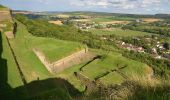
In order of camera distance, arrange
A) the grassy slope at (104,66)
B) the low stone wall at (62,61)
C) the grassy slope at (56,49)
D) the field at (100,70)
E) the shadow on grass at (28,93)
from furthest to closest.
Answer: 1. the grassy slope at (56,49)
2. the grassy slope at (104,66)
3. the low stone wall at (62,61)
4. the field at (100,70)
5. the shadow on grass at (28,93)

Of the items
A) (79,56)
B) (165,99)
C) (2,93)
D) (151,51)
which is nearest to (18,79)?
(2,93)

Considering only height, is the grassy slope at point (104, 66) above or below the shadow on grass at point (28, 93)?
below

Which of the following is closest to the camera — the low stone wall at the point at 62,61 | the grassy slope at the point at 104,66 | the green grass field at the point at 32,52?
the green grass field at the point at 32,52

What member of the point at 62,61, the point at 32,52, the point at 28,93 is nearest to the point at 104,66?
the point at 62,61

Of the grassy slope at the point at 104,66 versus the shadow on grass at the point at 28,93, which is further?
the grassy slope at the point at 104,66

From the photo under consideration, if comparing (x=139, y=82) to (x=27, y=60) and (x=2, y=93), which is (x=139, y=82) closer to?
(x=2, y=93)

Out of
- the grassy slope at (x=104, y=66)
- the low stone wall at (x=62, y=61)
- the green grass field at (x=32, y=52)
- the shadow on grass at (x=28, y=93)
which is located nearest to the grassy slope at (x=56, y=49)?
the green grass field at (x=32, y=52)

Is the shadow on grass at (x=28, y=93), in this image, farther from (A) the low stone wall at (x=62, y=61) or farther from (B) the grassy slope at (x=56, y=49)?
(B) the grassy slope at (x=56, y=49)

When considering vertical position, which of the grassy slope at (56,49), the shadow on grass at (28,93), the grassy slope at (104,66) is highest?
the shadow on grass at (28,93)

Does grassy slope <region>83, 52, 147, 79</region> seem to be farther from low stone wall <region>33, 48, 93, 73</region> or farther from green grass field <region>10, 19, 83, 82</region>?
green grass field <region>10, 19, 83, 82</region>
